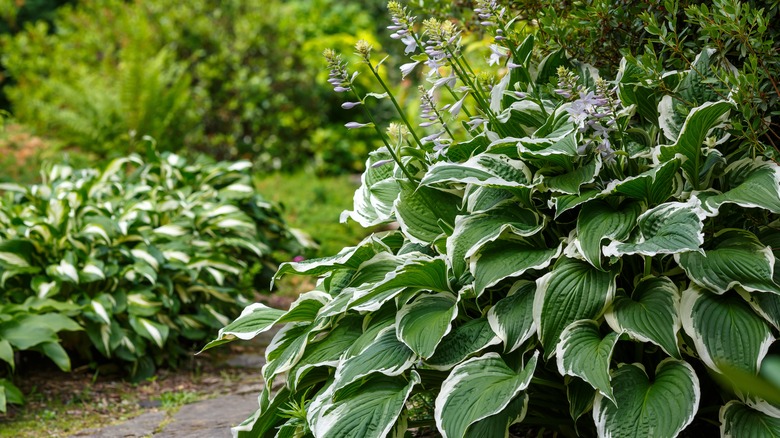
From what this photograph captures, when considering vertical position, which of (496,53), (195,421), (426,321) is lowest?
(195,421)

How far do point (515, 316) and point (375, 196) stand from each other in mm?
753

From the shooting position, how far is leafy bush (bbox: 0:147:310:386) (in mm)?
3719

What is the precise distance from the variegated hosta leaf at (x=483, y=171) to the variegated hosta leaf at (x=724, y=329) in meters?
0.53

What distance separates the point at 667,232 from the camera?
6.38 feet

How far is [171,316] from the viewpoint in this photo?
406 cm

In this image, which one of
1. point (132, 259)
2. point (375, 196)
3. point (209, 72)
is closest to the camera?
point (375, 196)

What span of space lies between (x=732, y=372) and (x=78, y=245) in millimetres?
3823

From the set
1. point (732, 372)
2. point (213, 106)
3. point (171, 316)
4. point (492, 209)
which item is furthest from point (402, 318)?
point (213, 106)

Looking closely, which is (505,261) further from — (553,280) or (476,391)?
(476,391)

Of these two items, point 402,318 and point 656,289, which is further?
point 402,318

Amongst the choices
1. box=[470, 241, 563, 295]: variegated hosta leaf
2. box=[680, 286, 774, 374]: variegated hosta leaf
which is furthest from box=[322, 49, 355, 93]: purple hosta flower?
box=[680, 286, 774, 374]: variegated hosta leaf

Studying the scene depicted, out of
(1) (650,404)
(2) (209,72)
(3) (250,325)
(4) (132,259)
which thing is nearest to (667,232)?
(1) (650,404)

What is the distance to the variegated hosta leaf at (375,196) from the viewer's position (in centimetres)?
256

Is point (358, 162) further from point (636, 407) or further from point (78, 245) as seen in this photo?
point (636, 407)
